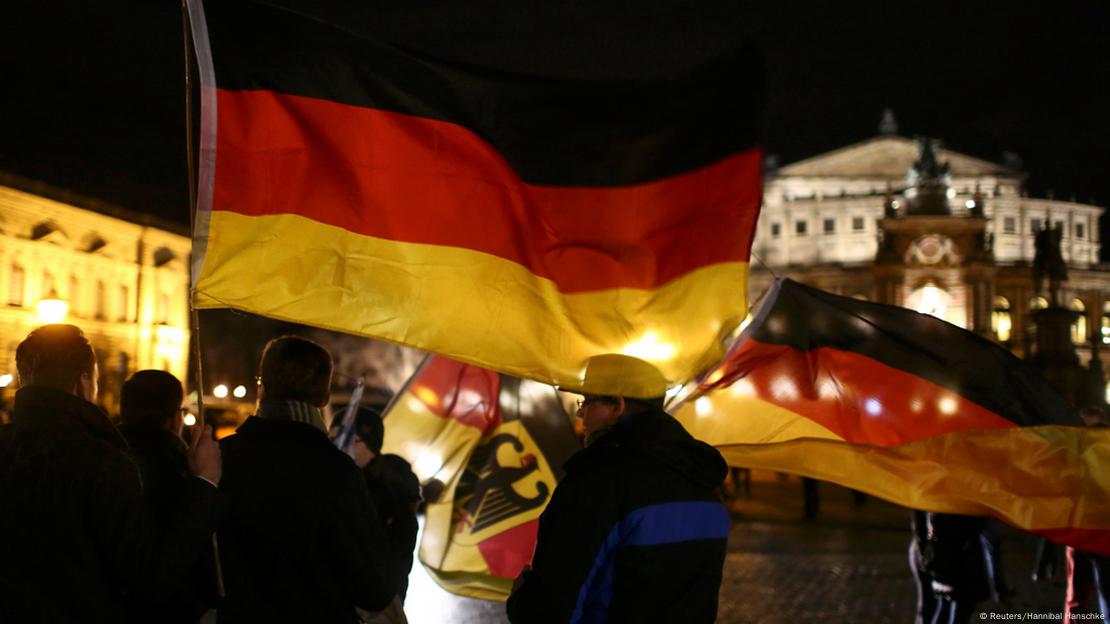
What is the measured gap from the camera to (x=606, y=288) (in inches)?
193

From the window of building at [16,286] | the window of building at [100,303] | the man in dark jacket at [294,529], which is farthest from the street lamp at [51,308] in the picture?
the window of building at [100,303]

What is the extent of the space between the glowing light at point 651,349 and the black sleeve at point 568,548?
148 centimetres

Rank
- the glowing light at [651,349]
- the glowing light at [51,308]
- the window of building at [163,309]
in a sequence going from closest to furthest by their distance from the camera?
the glowing light at [651,349] < the glowing light at [51,308] < the window of building at [163,309]

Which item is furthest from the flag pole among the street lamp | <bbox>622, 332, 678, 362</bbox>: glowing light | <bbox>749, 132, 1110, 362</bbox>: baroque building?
<bbox>749, 132, 1110, 362</bbox>: baroque building

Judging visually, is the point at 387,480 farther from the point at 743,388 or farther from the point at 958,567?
the point at 958,567

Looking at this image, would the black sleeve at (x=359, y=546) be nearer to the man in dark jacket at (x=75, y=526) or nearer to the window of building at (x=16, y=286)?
the man in dark jacket at (x=75, y=526)

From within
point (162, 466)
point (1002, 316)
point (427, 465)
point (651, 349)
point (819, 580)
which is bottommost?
point (819, 580)

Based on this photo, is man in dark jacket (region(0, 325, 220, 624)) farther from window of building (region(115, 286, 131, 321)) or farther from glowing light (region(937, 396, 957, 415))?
window of building (region(115, 286, 131, 321))

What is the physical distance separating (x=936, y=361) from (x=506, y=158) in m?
2.81

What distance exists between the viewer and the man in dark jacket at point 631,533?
10.9ft

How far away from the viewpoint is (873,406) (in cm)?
614

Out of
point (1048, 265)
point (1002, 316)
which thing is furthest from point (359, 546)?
point (1002, 316)

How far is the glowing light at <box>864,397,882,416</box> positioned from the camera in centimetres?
611

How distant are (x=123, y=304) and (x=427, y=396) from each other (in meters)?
53.2
